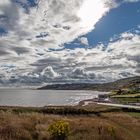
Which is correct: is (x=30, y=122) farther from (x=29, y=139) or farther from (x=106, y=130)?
(x=106, y=130)

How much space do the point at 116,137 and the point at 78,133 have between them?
2139mm

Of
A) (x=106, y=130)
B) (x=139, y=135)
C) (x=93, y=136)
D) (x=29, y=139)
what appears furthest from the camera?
(x=139, y=135)

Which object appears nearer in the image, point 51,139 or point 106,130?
point 51,139

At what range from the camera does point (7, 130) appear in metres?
15.5

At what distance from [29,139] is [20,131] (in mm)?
706

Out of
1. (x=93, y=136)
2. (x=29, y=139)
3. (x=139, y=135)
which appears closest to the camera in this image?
(x=29, y=139)

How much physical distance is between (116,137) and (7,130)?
6.03 meters

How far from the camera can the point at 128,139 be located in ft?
58.6

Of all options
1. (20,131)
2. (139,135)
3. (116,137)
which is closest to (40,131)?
(20,131)

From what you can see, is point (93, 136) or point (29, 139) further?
point (93, 136)

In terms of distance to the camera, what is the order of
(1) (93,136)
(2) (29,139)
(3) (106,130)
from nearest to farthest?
(2) (29,139) < (1) (93,136) < (3) (106,130)

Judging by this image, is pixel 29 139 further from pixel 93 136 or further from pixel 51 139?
pixel 93 136

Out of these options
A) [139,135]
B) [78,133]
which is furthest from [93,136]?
[139,135]

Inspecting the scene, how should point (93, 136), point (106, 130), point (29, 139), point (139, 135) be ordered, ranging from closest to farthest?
point (29, 139), point (93, 136), point (106, 130), point (139, 135)
